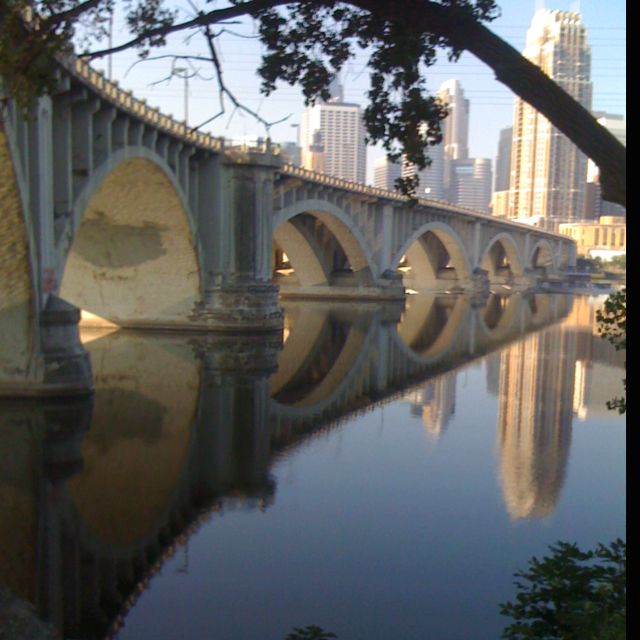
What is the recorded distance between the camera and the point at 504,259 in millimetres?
86188

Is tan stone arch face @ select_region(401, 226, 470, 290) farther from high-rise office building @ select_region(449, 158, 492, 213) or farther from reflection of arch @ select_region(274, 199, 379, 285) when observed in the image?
high-rise office building @ select_region(449, 158, 492, 213)

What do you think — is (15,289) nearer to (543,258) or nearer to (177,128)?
(177,128)

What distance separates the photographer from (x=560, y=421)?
18.7 metres

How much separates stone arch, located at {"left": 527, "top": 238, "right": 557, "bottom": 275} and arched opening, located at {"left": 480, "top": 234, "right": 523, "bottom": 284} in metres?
2.48

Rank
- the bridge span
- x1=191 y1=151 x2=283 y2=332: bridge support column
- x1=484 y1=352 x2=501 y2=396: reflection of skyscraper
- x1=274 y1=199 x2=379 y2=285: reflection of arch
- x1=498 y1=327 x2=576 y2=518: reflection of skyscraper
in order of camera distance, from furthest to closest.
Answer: x1=274 y1=199 x2=379 y2=285: reflection of arch < x1=191 y1=151 x2=283 y2=332: bridge support column < x1=484 y1=352 x2=501 y2=396: reflection of skyscraper < the bridge span < x1=498 y1=327 x2=576 y2=518: reflection of skyscraper

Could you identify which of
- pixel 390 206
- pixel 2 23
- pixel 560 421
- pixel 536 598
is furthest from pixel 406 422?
pixel 390 206

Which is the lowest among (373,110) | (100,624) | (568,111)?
(100,624)

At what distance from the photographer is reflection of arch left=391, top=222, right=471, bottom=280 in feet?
180

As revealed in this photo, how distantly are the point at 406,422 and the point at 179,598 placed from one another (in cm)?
1024

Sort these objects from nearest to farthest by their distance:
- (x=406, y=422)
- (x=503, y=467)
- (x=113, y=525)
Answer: (x=113, y=525) < (x=503, y=467) < (x=406, y=422)

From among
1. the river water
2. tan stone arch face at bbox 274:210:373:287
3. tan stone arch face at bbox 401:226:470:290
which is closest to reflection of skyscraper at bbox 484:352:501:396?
the river water

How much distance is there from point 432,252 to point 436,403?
160 ft

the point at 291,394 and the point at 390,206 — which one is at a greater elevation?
the point at 390,206

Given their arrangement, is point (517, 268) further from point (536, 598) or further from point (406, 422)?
point (536, 598)
